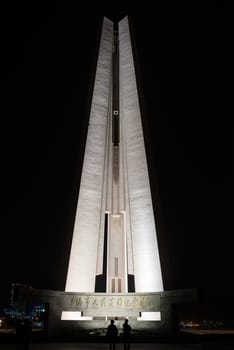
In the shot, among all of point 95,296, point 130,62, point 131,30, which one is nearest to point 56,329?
point 95,296

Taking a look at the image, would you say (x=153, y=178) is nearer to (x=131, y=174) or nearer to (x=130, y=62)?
(x=131, y=174)

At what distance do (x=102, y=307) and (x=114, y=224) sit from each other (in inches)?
133

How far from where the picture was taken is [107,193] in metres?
13.3

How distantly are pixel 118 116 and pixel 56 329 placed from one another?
26.6ft

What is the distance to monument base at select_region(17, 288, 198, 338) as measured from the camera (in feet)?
31.3

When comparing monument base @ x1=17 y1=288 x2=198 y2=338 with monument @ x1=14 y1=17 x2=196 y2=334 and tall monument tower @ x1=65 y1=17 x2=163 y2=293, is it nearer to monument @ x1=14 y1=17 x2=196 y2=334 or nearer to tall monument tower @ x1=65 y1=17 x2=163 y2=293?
monument @ x1=14 y1=17 x2=196 y2=334

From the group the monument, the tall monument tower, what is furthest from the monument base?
the tall monument tower

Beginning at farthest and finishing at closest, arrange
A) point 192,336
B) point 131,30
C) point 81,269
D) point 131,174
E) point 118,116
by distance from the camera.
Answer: point 131,30, point 118,116, point 131,174, point 81,269, point 192,336

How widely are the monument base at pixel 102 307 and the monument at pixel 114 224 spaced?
3cm

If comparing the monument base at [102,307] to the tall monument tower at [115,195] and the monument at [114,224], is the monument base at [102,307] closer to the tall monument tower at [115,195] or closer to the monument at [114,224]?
the monument at [114,224]

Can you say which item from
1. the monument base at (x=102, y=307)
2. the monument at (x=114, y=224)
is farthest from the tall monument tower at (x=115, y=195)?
the monument base at (x=102, y=307)

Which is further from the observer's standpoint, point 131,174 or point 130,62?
point 130,62

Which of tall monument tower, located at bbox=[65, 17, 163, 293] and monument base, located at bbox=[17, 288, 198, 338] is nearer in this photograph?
monument base, located at bbox=[17, 288, 198, 338]

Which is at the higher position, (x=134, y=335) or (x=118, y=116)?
(x=118, y=116)
